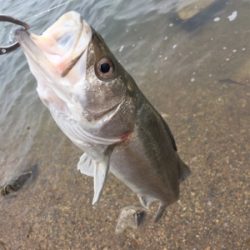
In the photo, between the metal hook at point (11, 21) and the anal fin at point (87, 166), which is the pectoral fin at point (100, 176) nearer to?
the anal fin at point (87, 166)

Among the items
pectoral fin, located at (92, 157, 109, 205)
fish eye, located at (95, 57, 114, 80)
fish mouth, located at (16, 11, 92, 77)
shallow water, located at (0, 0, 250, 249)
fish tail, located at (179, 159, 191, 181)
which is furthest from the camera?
shallow water, located at (0, 0, 250, 249)

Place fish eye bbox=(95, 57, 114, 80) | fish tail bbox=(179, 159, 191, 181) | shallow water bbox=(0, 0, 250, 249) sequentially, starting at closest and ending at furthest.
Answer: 1. fish eye bbox=(95, 57, 114, 80)
2. fish tail bbox=(179, 159, 191, 181)
3. shallow water bbox=(0, 0, 250, 249)

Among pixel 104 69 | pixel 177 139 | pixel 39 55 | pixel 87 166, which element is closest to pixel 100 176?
pixel 87 166

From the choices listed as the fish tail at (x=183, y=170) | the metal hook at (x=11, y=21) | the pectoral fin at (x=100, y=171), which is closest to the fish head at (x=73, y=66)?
the metal hook at (x=11, y=21)

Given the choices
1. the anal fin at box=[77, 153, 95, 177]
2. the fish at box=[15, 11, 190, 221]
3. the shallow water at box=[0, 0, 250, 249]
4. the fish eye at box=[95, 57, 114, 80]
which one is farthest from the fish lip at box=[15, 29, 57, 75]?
the shallow water at box=[0, 0, 250, 249]

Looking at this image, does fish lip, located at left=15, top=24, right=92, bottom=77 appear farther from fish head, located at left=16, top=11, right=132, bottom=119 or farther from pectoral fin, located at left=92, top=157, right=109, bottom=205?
pectoral fin, located at left=92, top=157, right=109, bottom=205

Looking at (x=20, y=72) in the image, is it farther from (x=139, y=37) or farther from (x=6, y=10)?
(x=6, y=10)

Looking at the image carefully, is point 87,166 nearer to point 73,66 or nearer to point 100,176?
point 100,176
